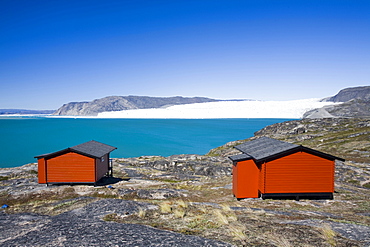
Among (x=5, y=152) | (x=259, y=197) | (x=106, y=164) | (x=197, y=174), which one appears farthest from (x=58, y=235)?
(x=5, y=152)

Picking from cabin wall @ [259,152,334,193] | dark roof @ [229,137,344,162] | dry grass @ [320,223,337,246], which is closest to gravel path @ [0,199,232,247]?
dry grass @ [320,223,337,246]

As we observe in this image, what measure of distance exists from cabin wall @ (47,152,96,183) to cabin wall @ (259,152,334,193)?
1651 cm

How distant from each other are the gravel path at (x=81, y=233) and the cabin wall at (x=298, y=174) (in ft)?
38.1

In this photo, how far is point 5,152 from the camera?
77.7 meters

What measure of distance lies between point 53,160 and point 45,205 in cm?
811

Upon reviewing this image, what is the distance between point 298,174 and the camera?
21453mm

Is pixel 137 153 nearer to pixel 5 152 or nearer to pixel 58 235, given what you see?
pixel 5 152

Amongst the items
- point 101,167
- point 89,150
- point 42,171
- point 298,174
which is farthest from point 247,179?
point 42,171

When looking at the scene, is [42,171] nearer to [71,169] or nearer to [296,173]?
[71,169]

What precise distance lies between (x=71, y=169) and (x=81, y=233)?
633 inches

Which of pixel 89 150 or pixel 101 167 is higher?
pixel 89 150

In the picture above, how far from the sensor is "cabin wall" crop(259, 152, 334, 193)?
69.8ft

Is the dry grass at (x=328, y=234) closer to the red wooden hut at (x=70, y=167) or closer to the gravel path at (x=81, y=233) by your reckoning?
the gravel path at (x=81, y=233)

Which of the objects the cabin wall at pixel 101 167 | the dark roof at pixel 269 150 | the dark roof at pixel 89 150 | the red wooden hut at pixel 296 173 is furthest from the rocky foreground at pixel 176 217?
the dark roof at pixel 269 150
